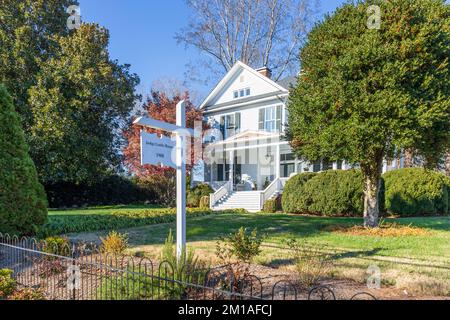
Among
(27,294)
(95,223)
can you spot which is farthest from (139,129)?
(27,294)

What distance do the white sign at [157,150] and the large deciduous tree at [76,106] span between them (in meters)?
15.3

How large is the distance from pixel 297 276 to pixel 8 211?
6169 mm

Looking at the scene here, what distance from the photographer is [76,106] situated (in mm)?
18594

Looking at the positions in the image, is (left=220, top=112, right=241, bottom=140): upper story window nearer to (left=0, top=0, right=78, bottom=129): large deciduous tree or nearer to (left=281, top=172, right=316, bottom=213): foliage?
(left=281, top=172, right=316, bottom=213): foliage

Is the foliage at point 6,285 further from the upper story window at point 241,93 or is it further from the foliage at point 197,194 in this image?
the upper story window at point 241,93

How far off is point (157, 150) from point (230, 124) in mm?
19875

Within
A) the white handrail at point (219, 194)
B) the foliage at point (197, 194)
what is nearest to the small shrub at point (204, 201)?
the white handrail at point (219, 194)

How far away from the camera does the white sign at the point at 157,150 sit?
164 inches

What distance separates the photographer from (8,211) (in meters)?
7.37

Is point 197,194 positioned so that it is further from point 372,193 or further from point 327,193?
point 372,193

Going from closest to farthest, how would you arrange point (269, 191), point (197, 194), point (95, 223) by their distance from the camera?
1. point (95, 223)
2. point (269, 191)
3. point (197, 194)

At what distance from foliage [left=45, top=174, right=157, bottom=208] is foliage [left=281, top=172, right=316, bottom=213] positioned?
1082cm
